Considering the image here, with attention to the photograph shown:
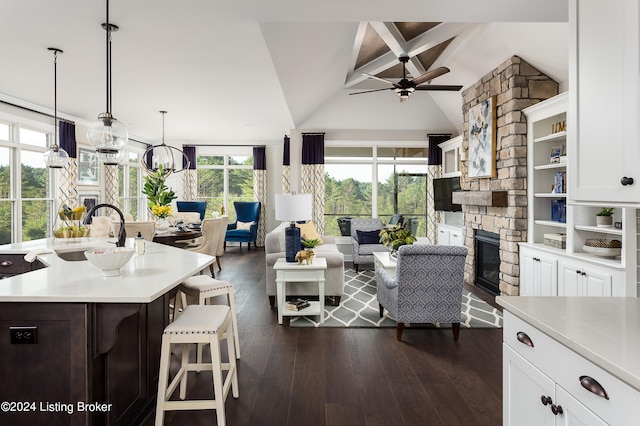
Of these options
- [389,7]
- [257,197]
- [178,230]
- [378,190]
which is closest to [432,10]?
[389,7]

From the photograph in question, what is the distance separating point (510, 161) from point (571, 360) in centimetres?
393

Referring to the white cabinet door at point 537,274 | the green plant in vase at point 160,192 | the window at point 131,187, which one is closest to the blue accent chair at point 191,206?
the window at point 131,187

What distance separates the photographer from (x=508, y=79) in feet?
15.3

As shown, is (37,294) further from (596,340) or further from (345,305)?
(345,305)

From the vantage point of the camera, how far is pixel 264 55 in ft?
12.5

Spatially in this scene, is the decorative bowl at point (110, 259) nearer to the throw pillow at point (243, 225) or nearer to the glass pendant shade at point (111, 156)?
the glass pendant shade at point (111, 156)

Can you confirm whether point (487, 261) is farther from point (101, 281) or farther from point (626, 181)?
point (101, 281)

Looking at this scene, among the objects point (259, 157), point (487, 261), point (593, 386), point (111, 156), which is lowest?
point (487, 261)

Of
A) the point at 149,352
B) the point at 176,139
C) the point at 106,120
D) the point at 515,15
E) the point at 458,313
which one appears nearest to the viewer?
the point at 149,352

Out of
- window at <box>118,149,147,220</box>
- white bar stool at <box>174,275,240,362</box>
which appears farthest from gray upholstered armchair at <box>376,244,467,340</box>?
window at <box>118,149,147,220</box>

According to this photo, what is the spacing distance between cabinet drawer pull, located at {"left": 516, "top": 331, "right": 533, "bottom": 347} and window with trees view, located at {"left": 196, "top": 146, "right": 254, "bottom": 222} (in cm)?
850

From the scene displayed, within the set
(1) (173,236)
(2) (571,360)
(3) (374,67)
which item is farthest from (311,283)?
(3) (374,67)

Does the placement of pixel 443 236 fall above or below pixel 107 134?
below

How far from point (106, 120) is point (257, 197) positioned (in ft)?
22.1
